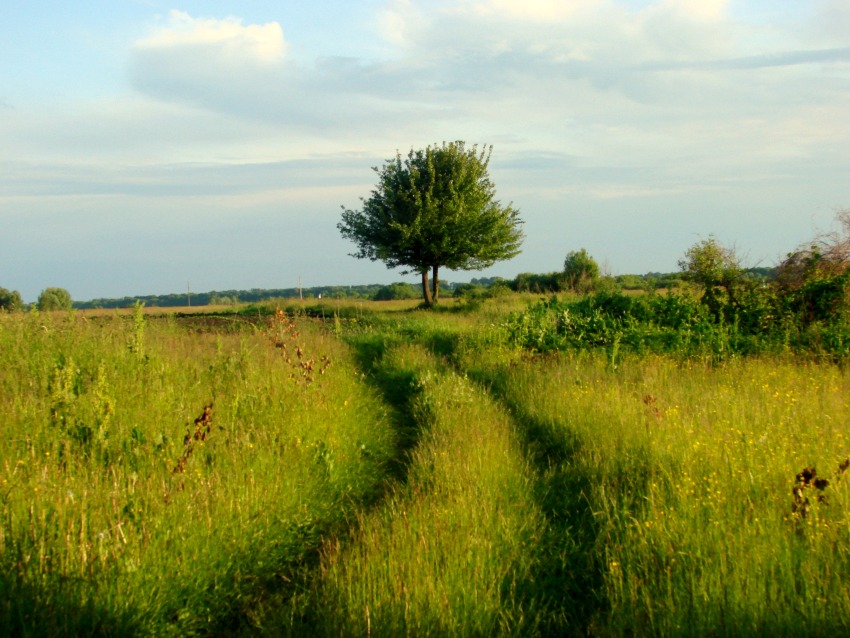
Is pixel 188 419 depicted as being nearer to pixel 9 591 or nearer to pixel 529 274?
pixel 9 591

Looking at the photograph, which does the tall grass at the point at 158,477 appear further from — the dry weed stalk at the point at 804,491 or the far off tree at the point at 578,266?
the far off tree at the point at 578,266

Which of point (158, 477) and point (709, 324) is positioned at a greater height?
point (709, 324)

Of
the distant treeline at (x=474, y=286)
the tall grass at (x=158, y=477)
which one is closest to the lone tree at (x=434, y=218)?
the distant treeline at (x=474, y=286)

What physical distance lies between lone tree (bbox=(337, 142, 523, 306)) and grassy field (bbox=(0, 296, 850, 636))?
74.8 feet

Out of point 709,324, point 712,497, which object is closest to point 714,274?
point 709,324

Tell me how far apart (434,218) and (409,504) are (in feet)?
87.7

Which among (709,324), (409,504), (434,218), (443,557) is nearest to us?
(443,557)

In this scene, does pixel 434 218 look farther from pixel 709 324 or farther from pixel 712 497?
pixel 712 497

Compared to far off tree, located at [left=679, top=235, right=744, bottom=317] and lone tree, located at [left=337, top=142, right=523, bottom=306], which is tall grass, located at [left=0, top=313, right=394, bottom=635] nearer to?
far off tree, located at [left=679, top=235, right=744, bottom=317]

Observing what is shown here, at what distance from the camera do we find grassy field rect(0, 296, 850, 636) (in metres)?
3.72

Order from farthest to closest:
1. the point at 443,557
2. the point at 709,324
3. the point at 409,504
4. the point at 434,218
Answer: the point at 434,218 < the point at 709,324 < the point at 409,504 < the point at 443,557

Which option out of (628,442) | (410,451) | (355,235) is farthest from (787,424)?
(355,235)

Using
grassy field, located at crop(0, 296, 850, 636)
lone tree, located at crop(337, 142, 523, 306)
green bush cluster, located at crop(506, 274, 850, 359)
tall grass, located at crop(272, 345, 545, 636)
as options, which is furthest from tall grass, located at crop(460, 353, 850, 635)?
lone tree, located at crop(337, 142, 523, 306)

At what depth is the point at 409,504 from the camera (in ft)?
17.3
